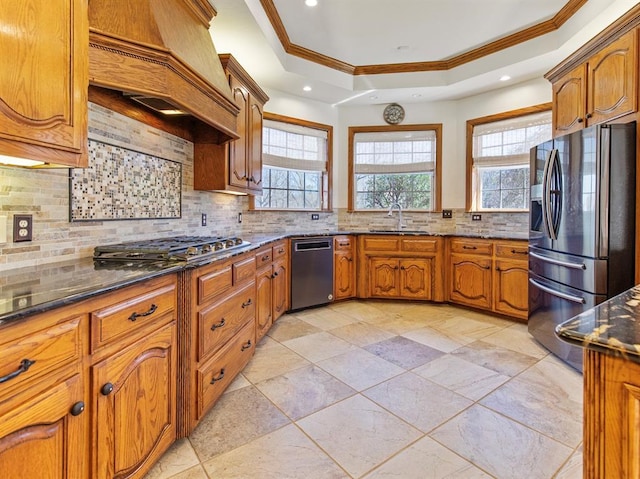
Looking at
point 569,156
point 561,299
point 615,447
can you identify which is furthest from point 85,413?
point 569,156

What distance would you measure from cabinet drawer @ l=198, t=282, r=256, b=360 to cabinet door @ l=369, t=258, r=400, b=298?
2019 millimetres

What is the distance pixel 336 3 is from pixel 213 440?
3.34 metres

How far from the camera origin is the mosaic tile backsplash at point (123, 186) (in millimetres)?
1754

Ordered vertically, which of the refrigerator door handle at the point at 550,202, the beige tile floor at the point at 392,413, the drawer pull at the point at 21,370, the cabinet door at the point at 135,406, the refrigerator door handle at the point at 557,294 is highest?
the refrigerator door handle at the point at 550,202

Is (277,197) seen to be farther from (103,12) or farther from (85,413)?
(85,413)

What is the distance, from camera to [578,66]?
268 cm

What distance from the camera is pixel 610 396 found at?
67 cm

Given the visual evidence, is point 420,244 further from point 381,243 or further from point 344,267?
point 344,267

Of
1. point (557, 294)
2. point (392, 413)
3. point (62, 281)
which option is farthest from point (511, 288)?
point (62, 281)

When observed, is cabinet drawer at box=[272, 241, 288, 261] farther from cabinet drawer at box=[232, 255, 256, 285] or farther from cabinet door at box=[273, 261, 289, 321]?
cabinet drawer at box=[232, 255, 256, 285]

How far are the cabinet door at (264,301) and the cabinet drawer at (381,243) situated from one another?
59.5 inches

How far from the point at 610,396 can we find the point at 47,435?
1.36m

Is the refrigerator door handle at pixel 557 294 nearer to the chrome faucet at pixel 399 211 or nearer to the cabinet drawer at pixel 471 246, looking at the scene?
the cabinet drawer at pixel 471 246

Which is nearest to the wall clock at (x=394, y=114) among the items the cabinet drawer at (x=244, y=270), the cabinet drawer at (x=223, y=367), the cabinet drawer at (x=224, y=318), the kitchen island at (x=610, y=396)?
the cabinet drawer at (x=244, y=270)
